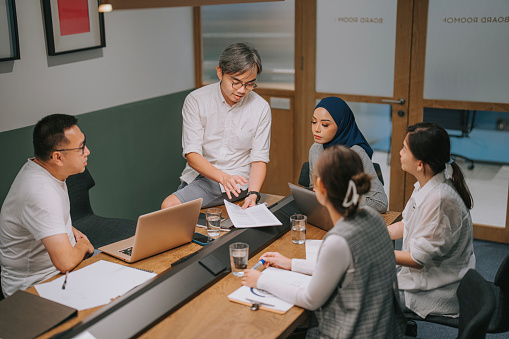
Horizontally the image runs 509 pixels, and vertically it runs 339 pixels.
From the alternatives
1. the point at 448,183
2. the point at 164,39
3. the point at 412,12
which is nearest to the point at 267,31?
the point at 164,39

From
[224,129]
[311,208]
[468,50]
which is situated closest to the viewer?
[311,208]

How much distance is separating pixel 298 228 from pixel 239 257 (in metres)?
0.45

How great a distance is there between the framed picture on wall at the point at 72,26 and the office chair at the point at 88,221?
3.14 feet

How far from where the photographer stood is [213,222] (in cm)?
275

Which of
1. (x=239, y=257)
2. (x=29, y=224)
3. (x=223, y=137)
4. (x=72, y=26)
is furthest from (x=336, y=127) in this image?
(x=72, y=26)

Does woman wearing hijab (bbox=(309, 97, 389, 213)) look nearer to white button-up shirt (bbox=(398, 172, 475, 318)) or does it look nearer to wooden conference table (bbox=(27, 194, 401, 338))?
white button-up shirt (bbox=(398, 172, 475, 318))

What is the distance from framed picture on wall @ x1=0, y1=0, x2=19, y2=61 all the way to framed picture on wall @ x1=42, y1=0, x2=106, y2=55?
0.29m

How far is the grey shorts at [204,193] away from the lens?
A: 3211 millimetres

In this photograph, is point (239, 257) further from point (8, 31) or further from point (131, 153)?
point (131, 153)

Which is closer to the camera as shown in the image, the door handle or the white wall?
the white wall

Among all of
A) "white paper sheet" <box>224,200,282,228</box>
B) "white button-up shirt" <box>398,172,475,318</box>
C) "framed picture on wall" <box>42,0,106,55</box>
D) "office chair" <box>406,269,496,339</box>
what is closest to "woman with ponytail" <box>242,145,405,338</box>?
"office chair" <box>406,269,496,339</box>

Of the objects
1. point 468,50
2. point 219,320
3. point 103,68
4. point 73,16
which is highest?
point 73,16

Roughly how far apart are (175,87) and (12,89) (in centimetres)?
176

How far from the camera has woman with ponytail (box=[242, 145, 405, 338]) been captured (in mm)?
1924
